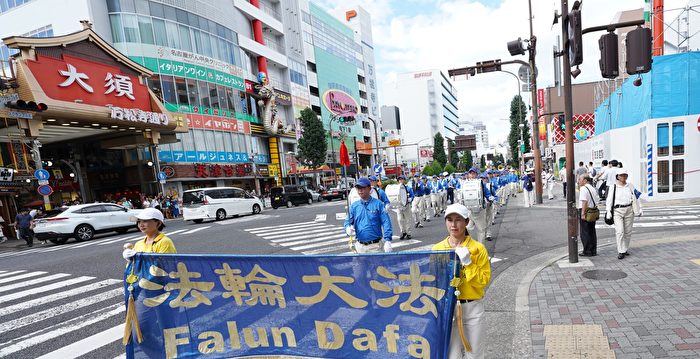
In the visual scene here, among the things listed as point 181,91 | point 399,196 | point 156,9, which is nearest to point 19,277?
point 399,196

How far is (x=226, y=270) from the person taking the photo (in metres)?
3.37

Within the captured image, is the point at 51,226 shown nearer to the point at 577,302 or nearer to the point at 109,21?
the point at 577,302

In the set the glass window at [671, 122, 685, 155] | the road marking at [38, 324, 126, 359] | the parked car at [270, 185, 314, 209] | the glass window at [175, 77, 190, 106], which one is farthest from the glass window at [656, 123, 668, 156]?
the glass window at [175, 77, 190, 106]

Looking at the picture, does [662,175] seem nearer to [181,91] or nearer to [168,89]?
[168,89]

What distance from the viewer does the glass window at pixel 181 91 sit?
30.4 meters

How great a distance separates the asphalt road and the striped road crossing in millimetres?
29

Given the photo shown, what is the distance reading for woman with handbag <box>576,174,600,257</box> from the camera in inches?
255

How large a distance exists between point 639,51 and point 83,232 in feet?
64.2

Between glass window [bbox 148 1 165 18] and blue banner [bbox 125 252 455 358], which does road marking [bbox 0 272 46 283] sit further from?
glass window [bbox 148 1 165 18]

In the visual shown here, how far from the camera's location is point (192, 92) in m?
31.7

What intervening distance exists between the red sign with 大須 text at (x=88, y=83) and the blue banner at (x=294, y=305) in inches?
848

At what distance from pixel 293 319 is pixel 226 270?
815 mm

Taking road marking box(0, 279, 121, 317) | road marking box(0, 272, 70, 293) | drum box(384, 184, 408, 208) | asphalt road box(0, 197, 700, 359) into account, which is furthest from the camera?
drum box(384, 184, 408, 208)

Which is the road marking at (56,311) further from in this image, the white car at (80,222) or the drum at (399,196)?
the white car at (80,222)
